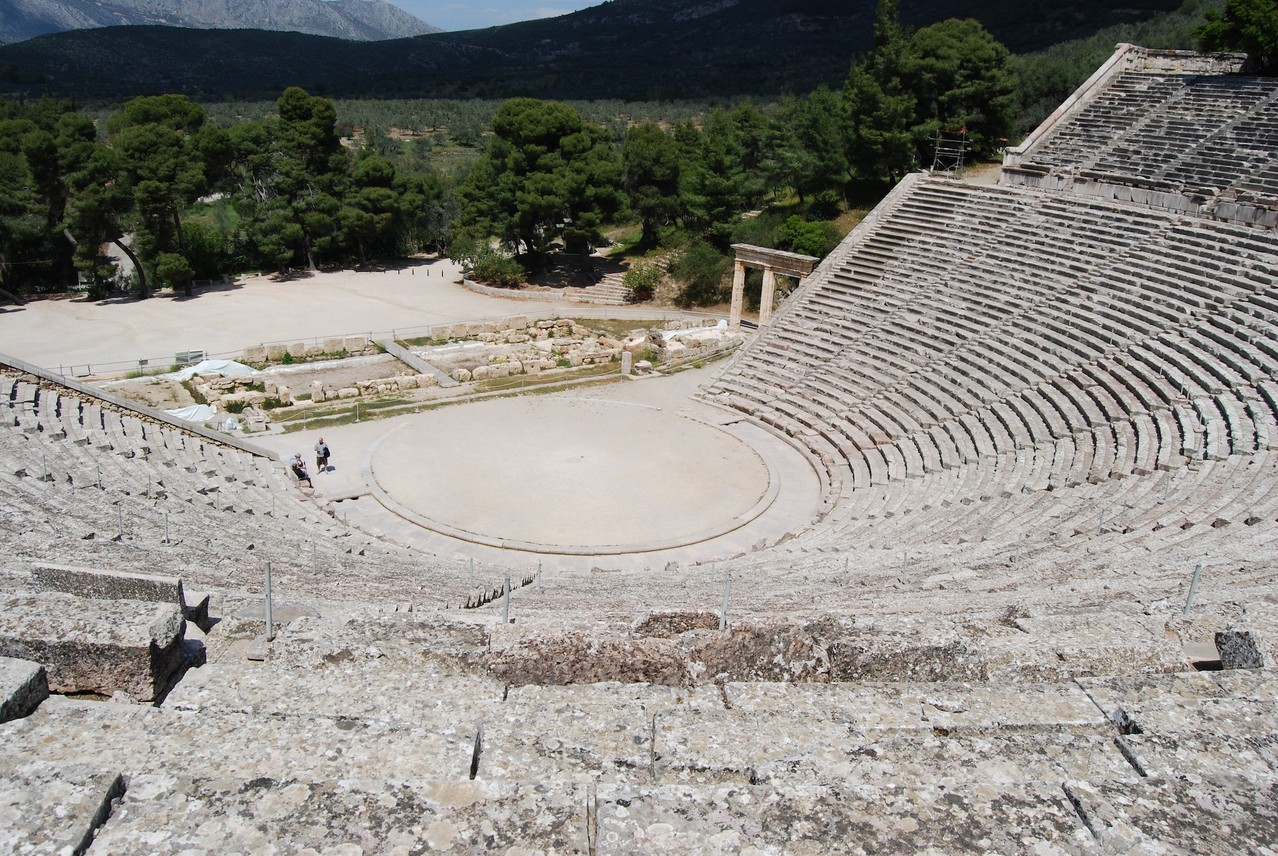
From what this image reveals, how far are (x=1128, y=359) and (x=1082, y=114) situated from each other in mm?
16541

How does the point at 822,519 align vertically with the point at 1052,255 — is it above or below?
below

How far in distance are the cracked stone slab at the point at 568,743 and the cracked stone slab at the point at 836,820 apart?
1.57 feet

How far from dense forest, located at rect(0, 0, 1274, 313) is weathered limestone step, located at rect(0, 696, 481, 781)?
3179 cm

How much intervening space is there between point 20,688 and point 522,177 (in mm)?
39279

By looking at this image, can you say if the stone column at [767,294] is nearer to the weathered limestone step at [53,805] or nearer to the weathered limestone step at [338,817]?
the weathered limestone step at [338,817]

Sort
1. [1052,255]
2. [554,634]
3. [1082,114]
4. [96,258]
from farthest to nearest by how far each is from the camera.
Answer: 1. [96,258]
2. [1082,114]
3. [1052,255]
4. [554,634]

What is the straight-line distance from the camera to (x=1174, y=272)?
2102cm

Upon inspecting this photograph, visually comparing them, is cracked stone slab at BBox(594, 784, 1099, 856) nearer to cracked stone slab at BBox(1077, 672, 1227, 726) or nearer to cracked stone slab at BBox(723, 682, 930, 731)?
cracked stone slab at BBox(723, 682, 930, 731)

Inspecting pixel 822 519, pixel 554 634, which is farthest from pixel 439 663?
pixel 822 519

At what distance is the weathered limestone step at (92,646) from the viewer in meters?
5.35

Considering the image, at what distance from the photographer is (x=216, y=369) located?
27.7m

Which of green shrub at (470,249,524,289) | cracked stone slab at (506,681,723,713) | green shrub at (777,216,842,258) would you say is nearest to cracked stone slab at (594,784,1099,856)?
cracked stone slab at (506,681,723,713)

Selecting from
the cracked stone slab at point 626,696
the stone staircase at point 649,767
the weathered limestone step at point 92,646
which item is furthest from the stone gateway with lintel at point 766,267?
the weathered limestone step at point 92,646

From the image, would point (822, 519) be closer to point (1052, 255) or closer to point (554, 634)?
point (1052, 255)
